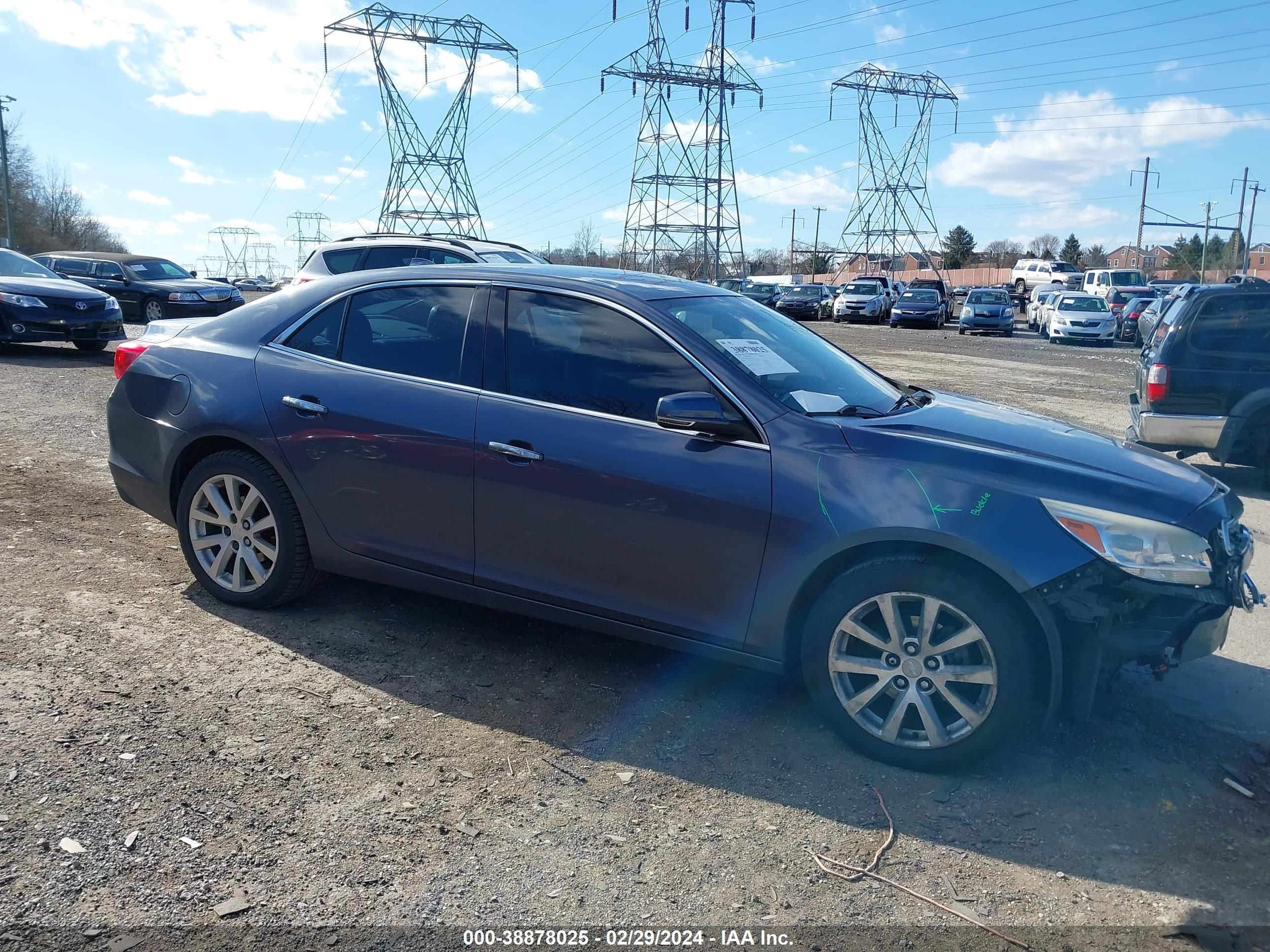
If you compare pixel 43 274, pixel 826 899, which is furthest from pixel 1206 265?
pixel 826 899

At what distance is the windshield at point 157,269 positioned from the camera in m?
20.9

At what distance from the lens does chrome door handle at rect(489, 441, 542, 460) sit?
3889mm

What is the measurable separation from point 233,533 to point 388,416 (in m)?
1.09

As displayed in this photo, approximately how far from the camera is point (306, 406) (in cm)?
441

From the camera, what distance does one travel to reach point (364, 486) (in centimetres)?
429

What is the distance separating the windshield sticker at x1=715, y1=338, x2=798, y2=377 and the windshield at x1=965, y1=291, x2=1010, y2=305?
31.9 metres

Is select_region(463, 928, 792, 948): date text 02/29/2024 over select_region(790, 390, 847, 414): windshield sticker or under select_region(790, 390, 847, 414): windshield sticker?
under

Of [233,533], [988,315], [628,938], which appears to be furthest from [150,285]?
[988,315]

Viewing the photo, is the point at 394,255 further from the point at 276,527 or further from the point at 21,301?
the point at 276,527

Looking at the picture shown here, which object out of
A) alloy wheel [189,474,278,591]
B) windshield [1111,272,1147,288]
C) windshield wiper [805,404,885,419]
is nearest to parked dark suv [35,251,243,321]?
alloy wheel [189,474,278,591]

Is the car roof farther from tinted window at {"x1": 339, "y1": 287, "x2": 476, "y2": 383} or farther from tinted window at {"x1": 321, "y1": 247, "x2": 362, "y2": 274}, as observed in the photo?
tinted window at {"x1": 339, "y1": 287, "x2": 476, "y2": 383}

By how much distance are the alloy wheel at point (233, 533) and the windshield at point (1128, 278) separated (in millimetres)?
41490

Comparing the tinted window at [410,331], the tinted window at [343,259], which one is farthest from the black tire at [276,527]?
the tinted window at [343,259]

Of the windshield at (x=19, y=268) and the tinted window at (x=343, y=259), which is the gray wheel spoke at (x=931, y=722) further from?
the windshield at (x=19, y=268)
